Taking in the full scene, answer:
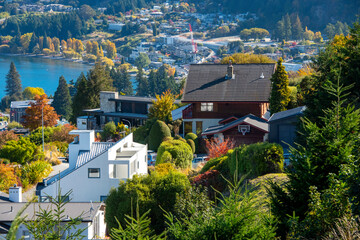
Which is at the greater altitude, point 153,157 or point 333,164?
point 333,164

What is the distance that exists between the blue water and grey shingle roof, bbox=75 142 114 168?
106597 millimetres

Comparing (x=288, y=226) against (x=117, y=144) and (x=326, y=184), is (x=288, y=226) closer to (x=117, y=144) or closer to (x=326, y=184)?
(x=326, y=184)

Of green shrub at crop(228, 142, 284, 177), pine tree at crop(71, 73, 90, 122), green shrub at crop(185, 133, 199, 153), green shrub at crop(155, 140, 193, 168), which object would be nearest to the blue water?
pine tree at crop(71, 73, 90, 122)

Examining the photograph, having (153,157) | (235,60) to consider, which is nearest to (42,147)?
(153,157)

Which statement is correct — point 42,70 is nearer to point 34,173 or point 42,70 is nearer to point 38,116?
point 38,116

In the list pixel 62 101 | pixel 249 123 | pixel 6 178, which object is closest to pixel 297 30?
pixel 62 101

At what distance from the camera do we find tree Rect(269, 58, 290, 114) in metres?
28.1

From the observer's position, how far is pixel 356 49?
17.9 meters

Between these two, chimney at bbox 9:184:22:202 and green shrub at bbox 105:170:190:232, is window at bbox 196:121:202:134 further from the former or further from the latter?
green shrub at bbox 105:170:190:232

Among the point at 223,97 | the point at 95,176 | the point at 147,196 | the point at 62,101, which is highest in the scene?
the point at 223,97

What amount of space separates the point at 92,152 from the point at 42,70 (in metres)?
146

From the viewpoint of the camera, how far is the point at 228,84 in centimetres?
3338

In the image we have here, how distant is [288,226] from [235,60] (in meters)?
41.3

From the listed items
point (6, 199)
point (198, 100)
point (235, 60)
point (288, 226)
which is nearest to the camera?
point (288, 226)
